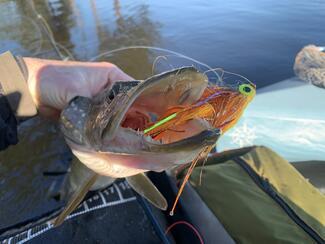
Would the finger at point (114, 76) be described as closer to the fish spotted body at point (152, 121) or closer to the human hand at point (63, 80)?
the human hand at point (63, 80)

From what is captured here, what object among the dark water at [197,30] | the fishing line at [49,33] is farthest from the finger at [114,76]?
the fishing line at [49,33]

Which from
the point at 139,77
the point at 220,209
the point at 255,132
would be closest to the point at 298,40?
the point at 139,77

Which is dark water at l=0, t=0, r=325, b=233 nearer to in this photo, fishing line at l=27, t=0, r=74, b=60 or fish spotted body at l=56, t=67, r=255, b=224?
fishing line at l=27, t=0, r=74, b=60

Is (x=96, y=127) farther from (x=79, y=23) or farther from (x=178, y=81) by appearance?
(x=79, y=23)

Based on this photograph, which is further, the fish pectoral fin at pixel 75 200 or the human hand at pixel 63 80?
the human hand at pixel 63 80

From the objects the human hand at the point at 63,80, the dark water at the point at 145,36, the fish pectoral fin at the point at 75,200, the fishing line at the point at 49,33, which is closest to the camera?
the fish pectoral fin at the point at 75,200
